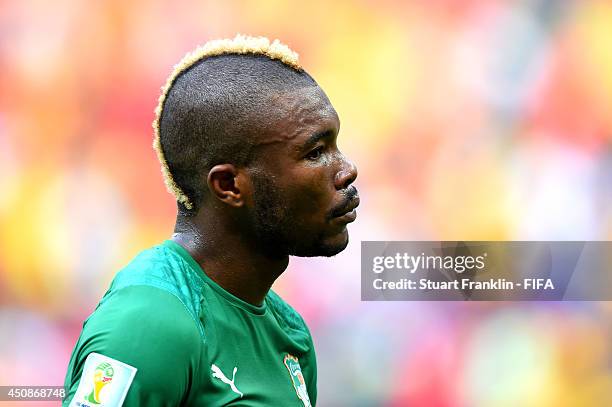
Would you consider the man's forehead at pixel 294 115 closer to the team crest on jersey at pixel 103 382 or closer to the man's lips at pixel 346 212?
the man's lips at pixel 346 212

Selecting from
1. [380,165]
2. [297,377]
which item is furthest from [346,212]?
[380,165]

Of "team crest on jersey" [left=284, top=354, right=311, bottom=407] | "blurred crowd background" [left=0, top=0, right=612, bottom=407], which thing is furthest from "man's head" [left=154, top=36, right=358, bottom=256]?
"blurred crowd background" [left=0, top=0, right=612, bottom=407]

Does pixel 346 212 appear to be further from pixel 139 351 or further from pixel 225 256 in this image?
pixel 139 351

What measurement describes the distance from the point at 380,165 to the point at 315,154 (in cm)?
191

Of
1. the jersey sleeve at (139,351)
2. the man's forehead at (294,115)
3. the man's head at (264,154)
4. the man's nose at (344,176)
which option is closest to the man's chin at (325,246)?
the man's head at (264,154)

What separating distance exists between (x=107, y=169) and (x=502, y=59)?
1697mm

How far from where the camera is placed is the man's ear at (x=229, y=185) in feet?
6.47

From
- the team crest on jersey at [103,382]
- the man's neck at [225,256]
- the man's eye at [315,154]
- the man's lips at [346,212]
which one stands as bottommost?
the team crest on jersey at [103,382]

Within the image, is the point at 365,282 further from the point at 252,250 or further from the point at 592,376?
the point at 252,250

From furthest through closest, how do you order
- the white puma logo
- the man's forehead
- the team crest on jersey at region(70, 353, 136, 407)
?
the man's forehead
the white puma logo
the team crest on jersey at region(70, 353, 136, 407)

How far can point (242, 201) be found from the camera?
78.1 inches

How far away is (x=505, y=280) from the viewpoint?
12.6 feet

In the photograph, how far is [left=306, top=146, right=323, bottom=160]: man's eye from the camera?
1972 millimetres

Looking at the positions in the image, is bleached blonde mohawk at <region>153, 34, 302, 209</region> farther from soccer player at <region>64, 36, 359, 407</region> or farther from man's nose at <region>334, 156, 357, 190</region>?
man's nose at <region>334, 156, 357, 190</region>
